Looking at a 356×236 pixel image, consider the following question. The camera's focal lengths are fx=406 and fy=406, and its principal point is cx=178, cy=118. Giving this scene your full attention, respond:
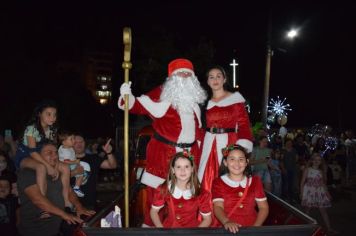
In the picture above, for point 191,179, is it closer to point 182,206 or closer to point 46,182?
point 182,206

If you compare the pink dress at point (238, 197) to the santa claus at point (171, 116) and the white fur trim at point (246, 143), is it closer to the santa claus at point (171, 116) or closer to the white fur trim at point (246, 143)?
the white fur trim at point (246, 143)

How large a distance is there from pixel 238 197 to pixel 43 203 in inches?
66.1

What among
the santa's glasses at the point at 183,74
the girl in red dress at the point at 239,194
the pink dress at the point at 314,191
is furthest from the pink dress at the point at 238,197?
the pink dress at the point at 314,191

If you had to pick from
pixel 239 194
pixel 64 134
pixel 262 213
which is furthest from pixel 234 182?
pixel 64 134

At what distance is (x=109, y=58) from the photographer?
56812 millimetres

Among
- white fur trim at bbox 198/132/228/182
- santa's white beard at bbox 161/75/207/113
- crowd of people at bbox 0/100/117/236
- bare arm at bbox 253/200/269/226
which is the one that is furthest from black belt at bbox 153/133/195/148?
bare arm at bbox 253/200/269/226

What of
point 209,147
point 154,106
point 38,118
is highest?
point 154,106

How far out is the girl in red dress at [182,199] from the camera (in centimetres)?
341

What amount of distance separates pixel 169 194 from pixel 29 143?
59.2 inches

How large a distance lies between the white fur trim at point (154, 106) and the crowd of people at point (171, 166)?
1cm

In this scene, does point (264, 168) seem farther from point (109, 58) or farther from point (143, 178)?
point (109, 58)

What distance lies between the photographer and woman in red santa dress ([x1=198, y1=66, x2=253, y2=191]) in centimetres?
424

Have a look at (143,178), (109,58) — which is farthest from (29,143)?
(109,58)

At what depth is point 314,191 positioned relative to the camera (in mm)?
7473
